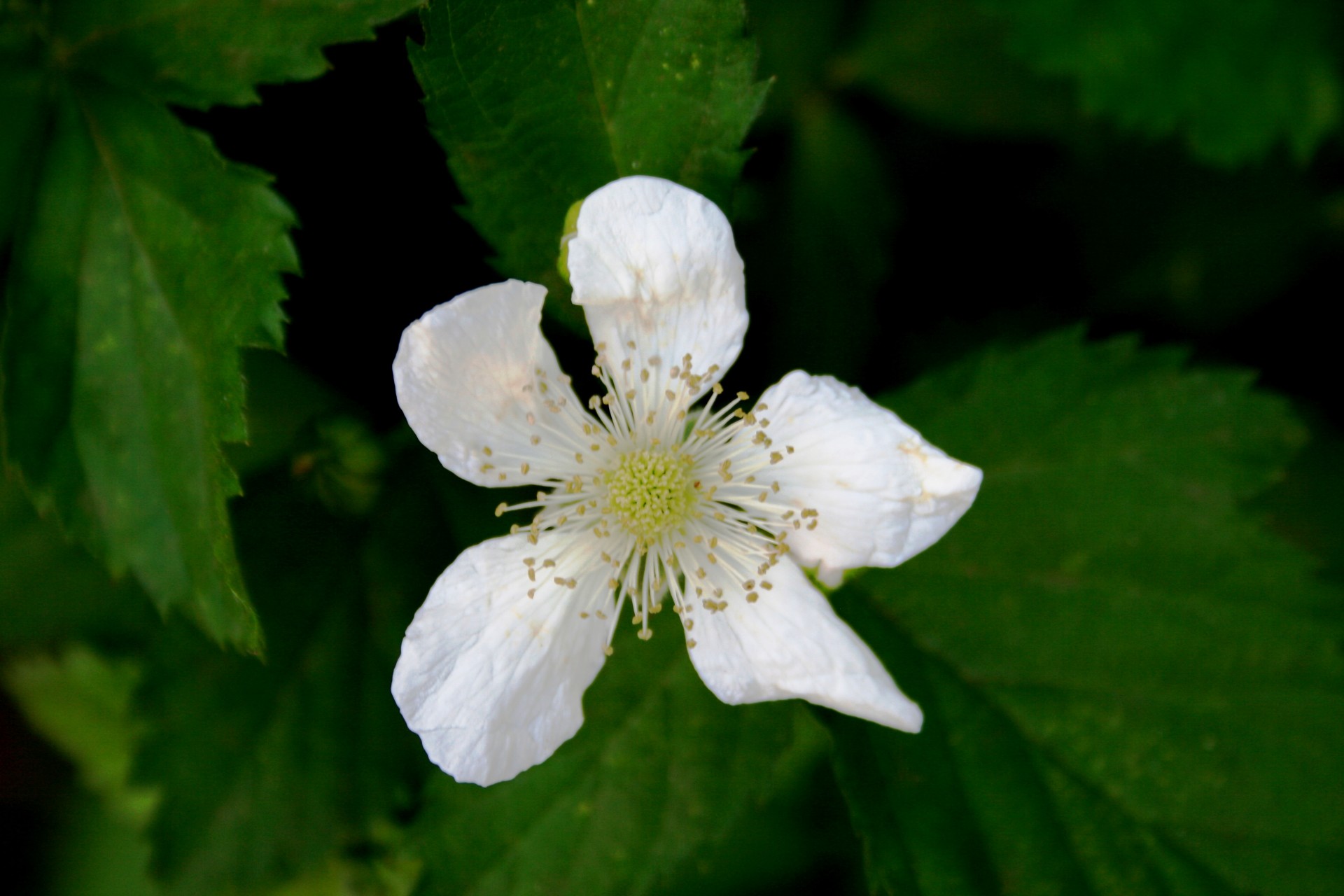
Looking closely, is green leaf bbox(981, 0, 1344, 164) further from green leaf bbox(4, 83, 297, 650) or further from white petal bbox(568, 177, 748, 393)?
green leaf bbox(4, 83, 297, 650)

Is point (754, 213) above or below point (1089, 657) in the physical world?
above

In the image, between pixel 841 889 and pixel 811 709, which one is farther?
pixel 841 889

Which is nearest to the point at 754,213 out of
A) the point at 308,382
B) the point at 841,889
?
the point at 308,382

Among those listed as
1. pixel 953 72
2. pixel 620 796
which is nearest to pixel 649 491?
pixel 620 796

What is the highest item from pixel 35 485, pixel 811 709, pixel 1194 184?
pixel 35 485

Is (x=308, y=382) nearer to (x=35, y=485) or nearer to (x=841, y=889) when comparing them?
(x=35, y=485)
